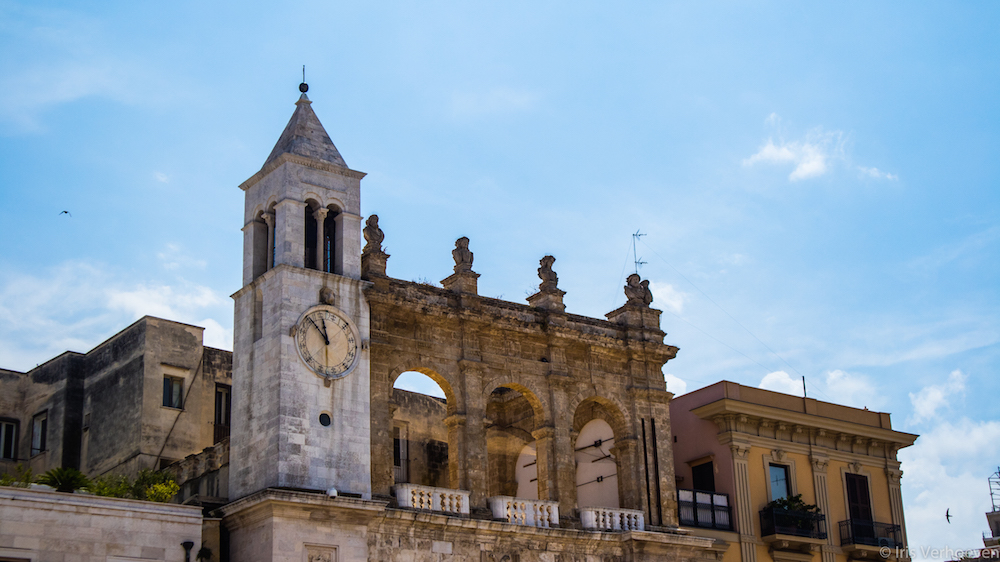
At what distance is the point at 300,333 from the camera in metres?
27.7

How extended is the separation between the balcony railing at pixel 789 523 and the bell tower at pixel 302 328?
13.0 meters

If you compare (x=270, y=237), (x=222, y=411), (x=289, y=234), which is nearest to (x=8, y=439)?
(x=222, y=411)

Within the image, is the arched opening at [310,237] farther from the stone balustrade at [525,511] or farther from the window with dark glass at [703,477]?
the window with dark glass at [703,477]

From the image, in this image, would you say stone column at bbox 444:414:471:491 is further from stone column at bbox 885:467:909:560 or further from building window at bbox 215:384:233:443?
stone column at bbox 885:467:909:560

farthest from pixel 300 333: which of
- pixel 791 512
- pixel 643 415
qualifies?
pixel 791 512

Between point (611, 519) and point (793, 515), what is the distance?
6.75 metres

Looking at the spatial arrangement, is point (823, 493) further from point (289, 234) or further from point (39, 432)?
point (39, 432)

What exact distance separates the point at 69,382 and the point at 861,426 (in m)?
23.5

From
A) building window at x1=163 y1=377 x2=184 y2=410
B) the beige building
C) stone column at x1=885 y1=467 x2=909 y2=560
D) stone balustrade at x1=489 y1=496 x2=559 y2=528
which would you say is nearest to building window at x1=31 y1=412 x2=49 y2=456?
the beige building

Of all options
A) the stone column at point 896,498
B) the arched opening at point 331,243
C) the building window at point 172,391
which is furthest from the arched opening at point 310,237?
the stone column at point 896,498

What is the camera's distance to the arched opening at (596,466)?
33906 millimetres

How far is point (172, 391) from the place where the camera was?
111 ft

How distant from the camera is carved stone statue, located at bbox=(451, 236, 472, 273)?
31703mm

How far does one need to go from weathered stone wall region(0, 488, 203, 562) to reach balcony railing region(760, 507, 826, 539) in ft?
54.1
